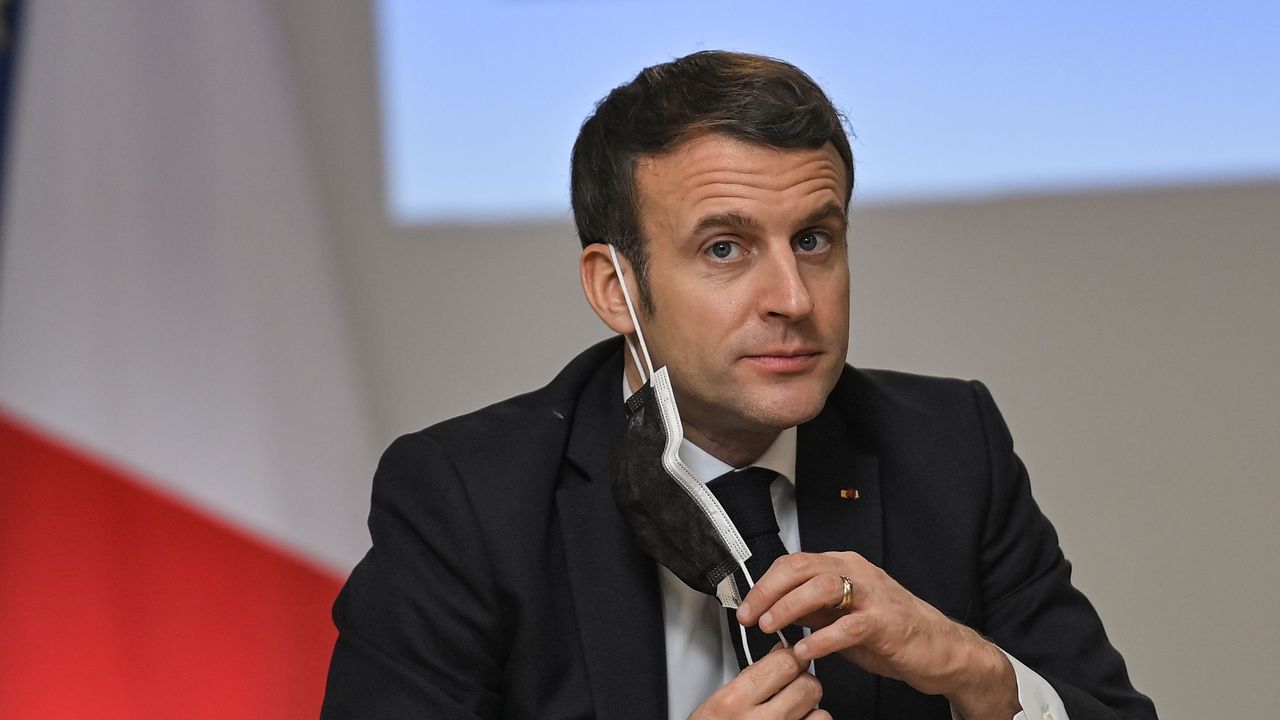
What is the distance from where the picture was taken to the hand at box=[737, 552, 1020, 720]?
1604 millimetres

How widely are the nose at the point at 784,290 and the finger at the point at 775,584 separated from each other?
0.35m

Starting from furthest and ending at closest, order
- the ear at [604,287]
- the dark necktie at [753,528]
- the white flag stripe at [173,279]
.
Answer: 1. the white flag stripe at [173,279]
2. the ear at [604,287]
3. the dark necktie at [753,528]

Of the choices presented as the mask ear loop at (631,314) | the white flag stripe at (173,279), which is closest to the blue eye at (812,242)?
the mask ear loop at (631,314)

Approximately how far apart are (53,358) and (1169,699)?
9.80 feet

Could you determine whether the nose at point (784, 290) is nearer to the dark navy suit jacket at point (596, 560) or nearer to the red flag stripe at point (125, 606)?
the dark navy suit jacket at point (596, 560)

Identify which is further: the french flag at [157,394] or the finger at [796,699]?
the french flag at [157,394]

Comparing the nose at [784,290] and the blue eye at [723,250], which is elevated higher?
the blue eye at [723,250]

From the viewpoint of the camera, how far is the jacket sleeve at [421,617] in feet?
5.96

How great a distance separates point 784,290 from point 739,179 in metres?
0.17

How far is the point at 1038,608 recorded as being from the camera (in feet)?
6.79

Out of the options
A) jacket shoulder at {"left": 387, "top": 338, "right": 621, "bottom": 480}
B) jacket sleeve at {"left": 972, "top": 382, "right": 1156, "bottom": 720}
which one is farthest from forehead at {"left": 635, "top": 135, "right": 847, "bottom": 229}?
jacket sleeve at {"left": 972, "top": 382, "right": 1156, "bottom": 720}

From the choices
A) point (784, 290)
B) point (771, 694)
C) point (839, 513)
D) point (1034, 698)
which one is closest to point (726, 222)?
point (784, 290)

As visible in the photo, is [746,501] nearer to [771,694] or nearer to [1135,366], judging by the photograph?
[771,694]

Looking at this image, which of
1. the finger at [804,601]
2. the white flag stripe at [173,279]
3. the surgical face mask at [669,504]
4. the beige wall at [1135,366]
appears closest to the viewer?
the finger at [804,601]
